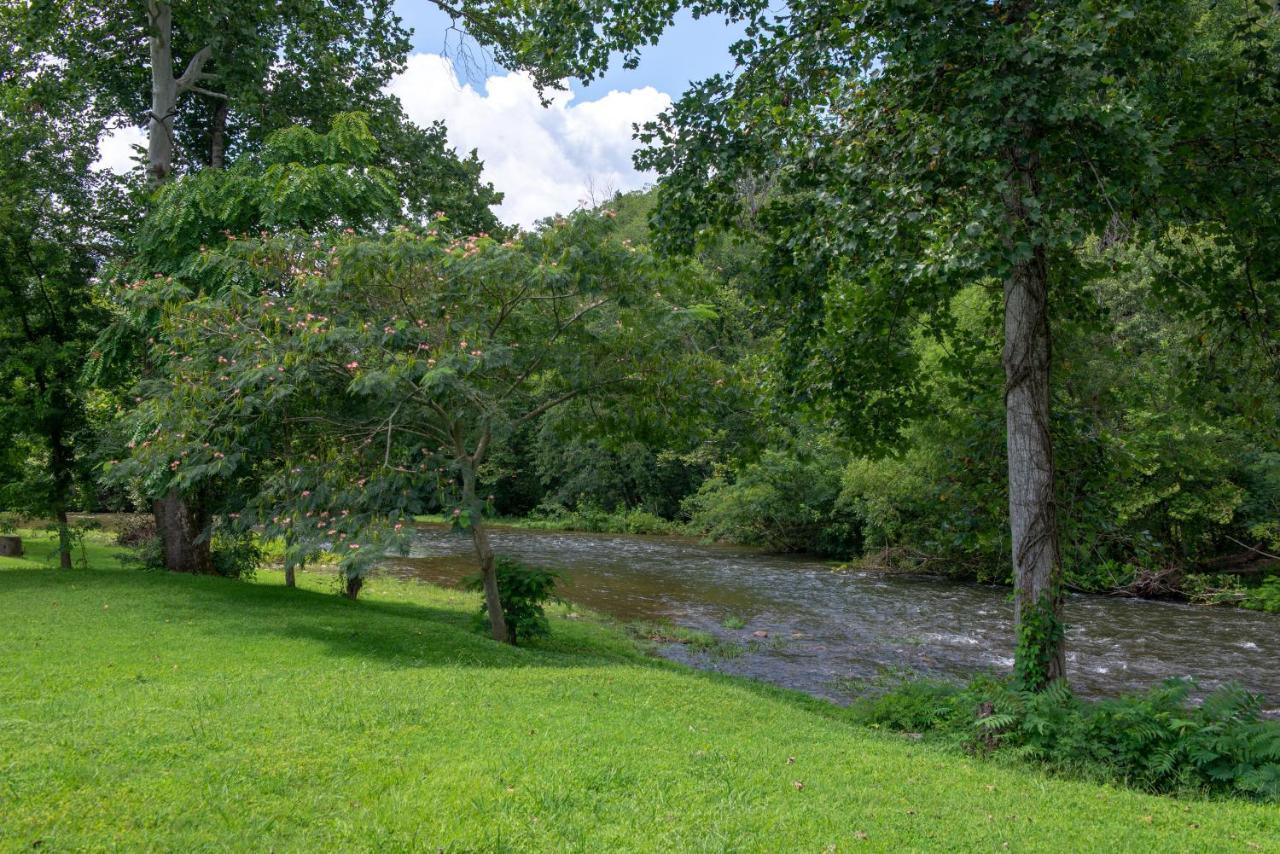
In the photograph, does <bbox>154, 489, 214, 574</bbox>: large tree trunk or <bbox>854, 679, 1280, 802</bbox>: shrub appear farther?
<bbox>154, 489, 214, 574</bbox>: large tree trunk

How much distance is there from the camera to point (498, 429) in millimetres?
10633

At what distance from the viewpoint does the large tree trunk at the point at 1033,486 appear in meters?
7.49

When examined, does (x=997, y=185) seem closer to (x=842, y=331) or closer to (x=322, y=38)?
(x=842, y=331)

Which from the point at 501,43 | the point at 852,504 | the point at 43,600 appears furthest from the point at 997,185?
the point at 852,504

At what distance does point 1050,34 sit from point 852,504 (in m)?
21.1

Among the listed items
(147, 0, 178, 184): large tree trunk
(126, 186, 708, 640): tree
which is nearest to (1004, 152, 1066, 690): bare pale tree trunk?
(126, 186, 708, 640): tree

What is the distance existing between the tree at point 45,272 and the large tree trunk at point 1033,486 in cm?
1455

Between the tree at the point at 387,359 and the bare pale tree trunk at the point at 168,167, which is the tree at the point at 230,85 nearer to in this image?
the bare pale tree trunk at the point at 168,167

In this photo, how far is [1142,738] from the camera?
6637 mm

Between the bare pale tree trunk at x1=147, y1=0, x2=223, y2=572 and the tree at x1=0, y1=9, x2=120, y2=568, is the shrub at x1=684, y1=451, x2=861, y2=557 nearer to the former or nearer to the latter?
the bare pale tree trunk at x1=147, y1=0, x2=223, y2=572

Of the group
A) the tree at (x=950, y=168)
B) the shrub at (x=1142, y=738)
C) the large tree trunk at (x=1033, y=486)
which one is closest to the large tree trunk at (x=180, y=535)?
the tree at (x=950, y=168)

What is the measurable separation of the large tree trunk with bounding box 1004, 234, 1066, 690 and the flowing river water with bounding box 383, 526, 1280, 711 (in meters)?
3.75

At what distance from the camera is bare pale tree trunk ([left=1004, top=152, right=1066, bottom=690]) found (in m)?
7.49

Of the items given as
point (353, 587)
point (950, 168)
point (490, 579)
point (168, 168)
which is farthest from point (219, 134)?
point (950, 168)
